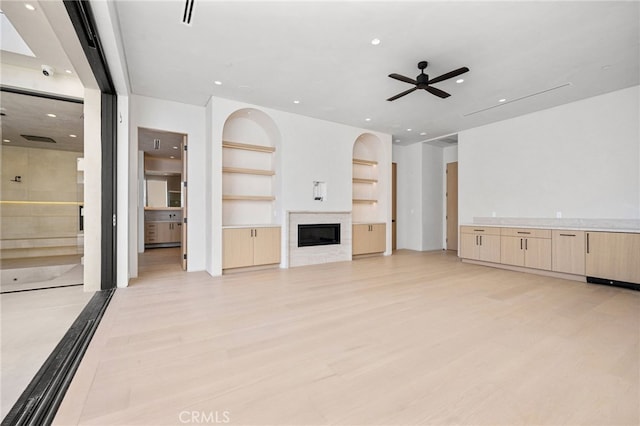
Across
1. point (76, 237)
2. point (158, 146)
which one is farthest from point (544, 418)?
point (76, 237)

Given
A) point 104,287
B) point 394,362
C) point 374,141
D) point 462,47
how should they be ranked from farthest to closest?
point 374,141
point 104,287
point 462,47
point 394,362

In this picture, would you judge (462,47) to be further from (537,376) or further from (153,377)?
(153,377)

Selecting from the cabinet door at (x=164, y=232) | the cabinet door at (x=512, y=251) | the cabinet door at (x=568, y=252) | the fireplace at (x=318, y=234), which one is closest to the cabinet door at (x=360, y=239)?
the fireplace at (x=318, y=234)

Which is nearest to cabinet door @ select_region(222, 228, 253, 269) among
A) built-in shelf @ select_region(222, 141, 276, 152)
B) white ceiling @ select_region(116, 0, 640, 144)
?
built-in shelf @ select_region(222, 141, 276, 152)

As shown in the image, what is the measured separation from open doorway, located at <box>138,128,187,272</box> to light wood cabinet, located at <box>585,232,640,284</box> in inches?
271

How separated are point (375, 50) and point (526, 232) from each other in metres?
4.31

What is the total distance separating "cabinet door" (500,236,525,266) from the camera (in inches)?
203

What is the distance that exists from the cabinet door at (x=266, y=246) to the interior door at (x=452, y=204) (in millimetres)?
5445

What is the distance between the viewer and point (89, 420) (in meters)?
1.44

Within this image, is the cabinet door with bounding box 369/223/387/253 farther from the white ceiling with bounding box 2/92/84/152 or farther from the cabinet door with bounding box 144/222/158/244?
the cabinet door with bounding box 144/222/158/244

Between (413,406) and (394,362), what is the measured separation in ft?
1.50

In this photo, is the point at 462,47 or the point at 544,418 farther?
the point at 462,47

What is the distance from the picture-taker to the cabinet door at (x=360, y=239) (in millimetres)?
6562
